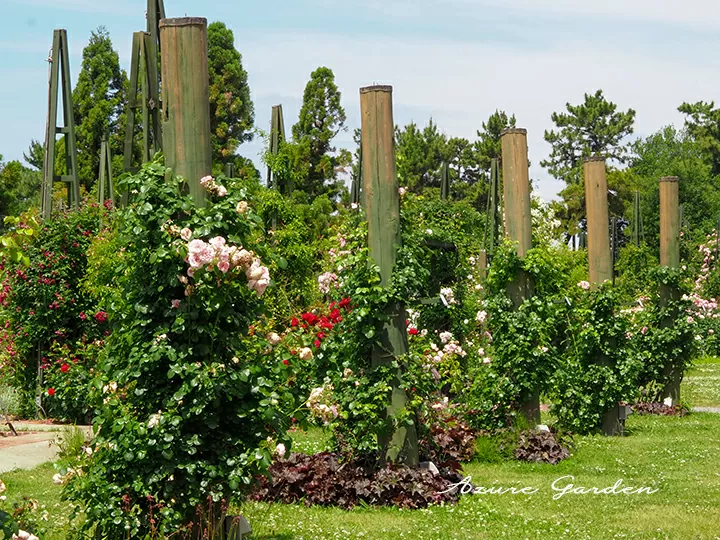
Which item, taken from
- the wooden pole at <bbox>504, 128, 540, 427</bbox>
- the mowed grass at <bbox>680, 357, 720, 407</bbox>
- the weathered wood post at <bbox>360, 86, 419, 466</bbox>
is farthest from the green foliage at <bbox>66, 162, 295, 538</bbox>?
the mowed grass at <bbox>680, 357, 720, 407</bbox>

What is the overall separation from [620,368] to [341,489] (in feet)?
17.3

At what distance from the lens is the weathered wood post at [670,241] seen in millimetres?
13531

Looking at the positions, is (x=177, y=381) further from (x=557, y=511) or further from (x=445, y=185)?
(x=445, y=185)

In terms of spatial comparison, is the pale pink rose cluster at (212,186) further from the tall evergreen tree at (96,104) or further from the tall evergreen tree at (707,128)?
the tall evergreen tree at (707,128)

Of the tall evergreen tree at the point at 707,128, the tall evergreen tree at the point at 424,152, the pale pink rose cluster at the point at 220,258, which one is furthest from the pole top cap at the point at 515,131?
the tall evergreen tree at the point at 707,128

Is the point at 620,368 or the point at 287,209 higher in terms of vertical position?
the point at 287,209

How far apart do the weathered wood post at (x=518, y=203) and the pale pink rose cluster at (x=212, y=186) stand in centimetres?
560

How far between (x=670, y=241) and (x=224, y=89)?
19940 mm

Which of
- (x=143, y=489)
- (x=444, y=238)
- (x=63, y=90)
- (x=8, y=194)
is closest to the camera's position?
(x=143, y=489)

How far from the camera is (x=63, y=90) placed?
43.0 feet

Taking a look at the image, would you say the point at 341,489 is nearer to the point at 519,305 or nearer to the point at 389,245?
the point at 389,245

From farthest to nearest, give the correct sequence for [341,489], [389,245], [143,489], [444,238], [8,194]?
[8,194] → [444,238] → [389,245] → [341,489] → [143,489]

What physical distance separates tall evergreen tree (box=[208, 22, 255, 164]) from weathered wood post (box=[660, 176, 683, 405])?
1878 cm

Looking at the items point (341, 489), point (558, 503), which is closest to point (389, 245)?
point (341, 489)
